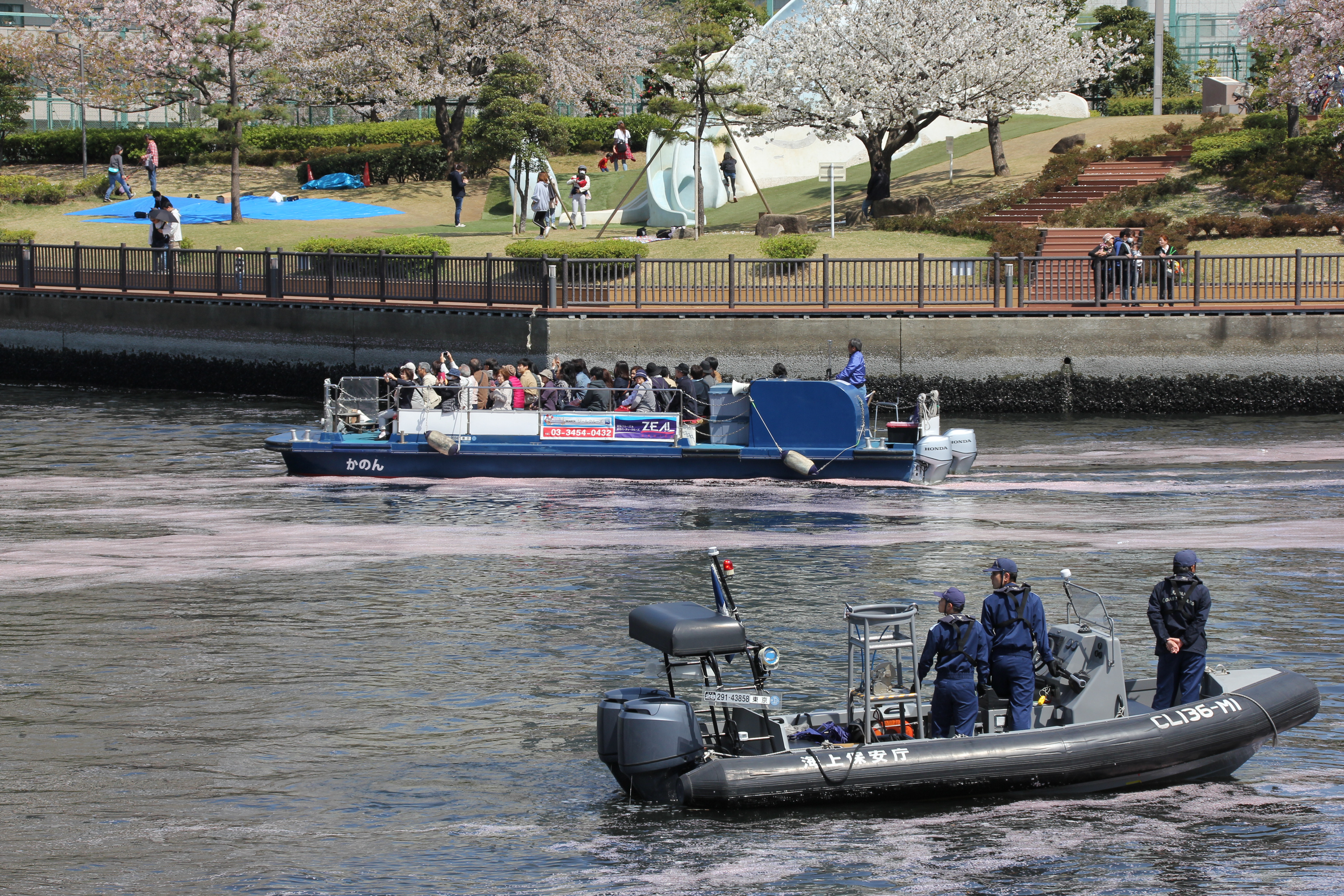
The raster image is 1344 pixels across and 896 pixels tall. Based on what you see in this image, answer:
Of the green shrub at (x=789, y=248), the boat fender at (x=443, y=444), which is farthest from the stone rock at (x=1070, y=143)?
the boat fender at (x=443, y=444)

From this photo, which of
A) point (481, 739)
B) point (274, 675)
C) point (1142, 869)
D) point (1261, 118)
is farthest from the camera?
point (1261, 118)

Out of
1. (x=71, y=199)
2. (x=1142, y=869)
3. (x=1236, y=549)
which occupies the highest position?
(x=71, y=199)

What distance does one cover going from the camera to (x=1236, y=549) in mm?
19766

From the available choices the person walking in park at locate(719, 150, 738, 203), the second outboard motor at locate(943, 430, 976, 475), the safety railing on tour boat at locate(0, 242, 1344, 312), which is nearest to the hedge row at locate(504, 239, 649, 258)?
the safety railing on tour boat at locate(0, 242, 1344, 312)

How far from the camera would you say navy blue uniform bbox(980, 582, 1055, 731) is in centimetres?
1216

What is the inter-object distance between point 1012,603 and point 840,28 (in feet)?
132

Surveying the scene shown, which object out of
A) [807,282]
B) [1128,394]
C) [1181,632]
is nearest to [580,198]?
[807,282]

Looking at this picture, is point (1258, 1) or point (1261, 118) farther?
point (1258, 1)

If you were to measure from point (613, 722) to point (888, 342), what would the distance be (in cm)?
2251

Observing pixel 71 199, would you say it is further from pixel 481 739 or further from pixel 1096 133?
pixel 481 739

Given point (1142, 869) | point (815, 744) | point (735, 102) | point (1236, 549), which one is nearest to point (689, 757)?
point (815, 744)

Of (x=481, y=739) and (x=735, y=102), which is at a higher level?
(x=735, y=102)

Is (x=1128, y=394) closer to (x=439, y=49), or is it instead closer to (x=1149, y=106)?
(x=1149, y=106)

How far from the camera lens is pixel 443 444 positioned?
25.8 metres
